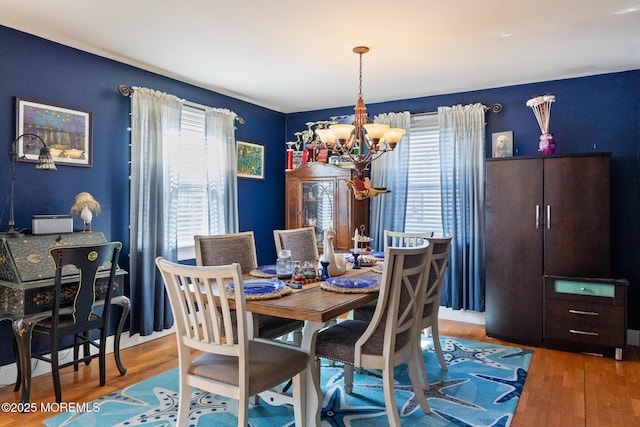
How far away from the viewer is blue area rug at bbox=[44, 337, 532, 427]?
96.1 inches

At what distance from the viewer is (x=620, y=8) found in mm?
2570

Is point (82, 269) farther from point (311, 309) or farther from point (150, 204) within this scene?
point (311, 309)

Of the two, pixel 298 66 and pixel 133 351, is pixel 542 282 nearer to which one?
pixel 298 66

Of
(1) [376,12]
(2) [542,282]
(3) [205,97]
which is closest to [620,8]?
(1) [376,12]

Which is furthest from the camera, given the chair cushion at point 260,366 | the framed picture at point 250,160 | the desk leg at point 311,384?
the framed picture at point 250,160

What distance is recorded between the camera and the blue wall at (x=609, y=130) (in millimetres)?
3785

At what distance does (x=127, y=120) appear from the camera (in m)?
3.62

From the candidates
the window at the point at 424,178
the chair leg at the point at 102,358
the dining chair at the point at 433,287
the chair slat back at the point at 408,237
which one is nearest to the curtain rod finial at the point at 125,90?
the chair leg at the point at 102,358

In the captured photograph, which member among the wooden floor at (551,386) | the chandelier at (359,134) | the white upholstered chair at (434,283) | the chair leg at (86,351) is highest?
the chandelier at (359,134)

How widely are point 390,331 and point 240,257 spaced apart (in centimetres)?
134

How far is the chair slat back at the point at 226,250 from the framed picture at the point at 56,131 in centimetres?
123

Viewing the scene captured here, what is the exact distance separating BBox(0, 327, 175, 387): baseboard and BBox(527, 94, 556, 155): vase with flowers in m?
3.74

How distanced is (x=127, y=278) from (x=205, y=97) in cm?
193

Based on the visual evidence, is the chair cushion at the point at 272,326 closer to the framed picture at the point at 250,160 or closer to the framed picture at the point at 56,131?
the framed picture at the point at 56,131
